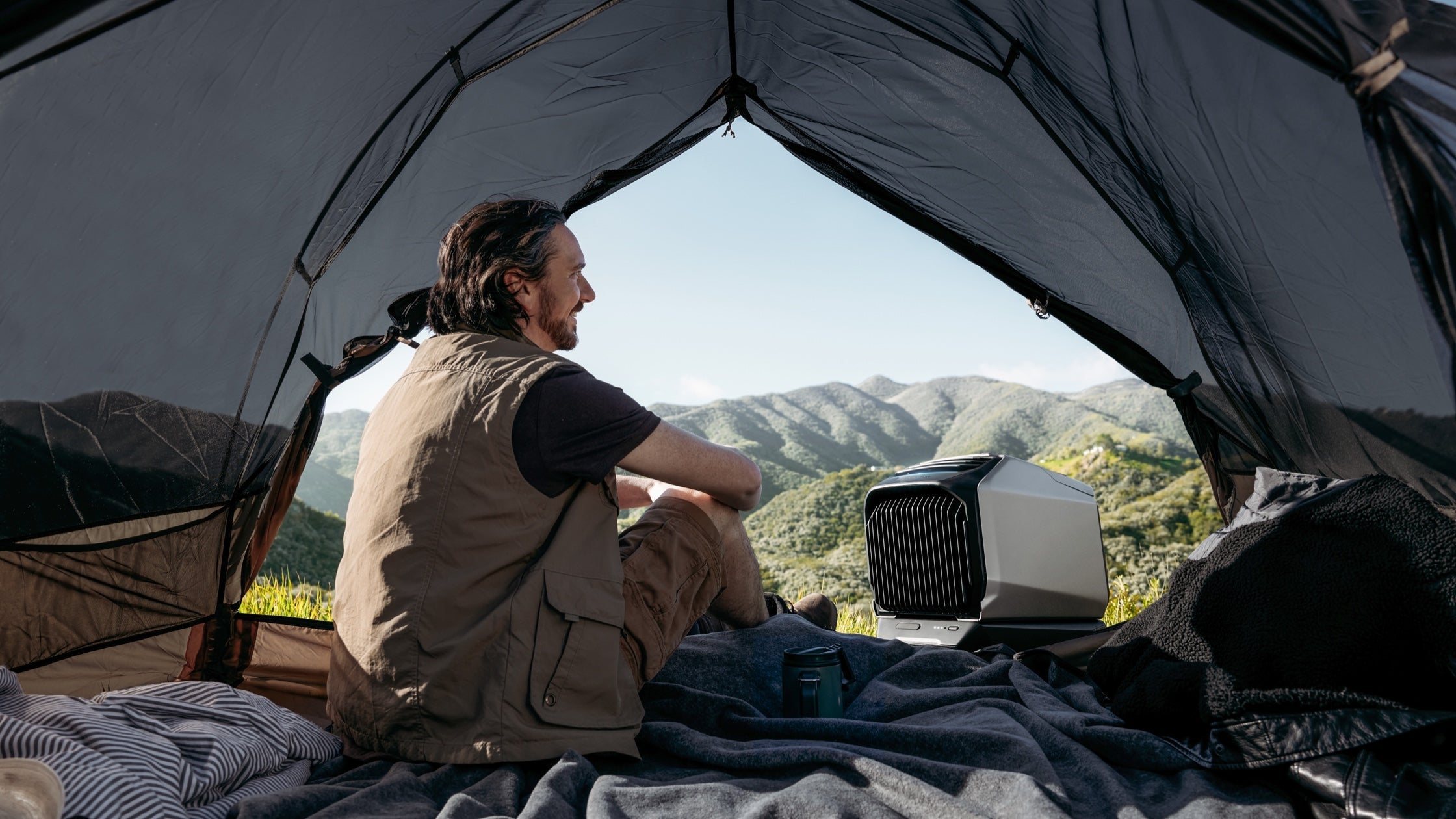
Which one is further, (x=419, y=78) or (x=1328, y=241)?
(x=419, y=78)

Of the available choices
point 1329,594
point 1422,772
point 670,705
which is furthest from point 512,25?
point 1422,772

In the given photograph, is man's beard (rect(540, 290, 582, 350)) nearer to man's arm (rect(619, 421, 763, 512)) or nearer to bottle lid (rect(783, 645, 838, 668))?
man's arm (rect(619, 421, 763, 512))

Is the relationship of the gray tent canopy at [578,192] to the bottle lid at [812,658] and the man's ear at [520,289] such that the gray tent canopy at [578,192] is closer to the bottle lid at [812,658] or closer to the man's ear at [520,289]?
the man's ear at [520,289]

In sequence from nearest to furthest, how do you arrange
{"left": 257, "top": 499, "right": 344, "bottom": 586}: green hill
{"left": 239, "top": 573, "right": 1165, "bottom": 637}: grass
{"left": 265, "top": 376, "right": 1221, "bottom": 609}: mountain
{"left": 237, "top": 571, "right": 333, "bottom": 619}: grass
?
1. {"left": 239, "top": 573, "right": 1165, "bottom": 637}: grass
2. {"left": 237, "top": 571, "right": 333, "bottom": 619}: grass
3. {"left": 265, "top": 376, "right": 1221, "bottom": 609}: mountain
4. {"left": 257, "top": 499, "right": 344, "bottom": 586}: green hill

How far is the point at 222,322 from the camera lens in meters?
1.96

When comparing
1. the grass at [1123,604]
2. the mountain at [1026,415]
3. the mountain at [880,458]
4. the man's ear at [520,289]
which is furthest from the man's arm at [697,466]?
the mountain at [1026,415]

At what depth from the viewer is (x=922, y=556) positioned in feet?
7.59

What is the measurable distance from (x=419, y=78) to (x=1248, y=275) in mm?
1861

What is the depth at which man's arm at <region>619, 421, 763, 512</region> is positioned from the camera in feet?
4.90

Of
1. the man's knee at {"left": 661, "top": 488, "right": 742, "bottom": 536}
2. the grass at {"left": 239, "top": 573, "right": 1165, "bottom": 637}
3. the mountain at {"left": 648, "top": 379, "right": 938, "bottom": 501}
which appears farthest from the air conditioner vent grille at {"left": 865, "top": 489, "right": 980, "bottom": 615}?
the mountain at {"left": 648, "top": 379, "right": 938, "bottom": 501}

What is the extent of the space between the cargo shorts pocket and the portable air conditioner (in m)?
1.08

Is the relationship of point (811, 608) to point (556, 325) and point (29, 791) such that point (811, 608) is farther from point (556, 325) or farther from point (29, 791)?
point (29, 791)

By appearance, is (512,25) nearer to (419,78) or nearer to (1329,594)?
(419,78)

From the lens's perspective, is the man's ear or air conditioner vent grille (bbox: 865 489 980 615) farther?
air conditioner vent grille (bbox: 865 489 980 615)
